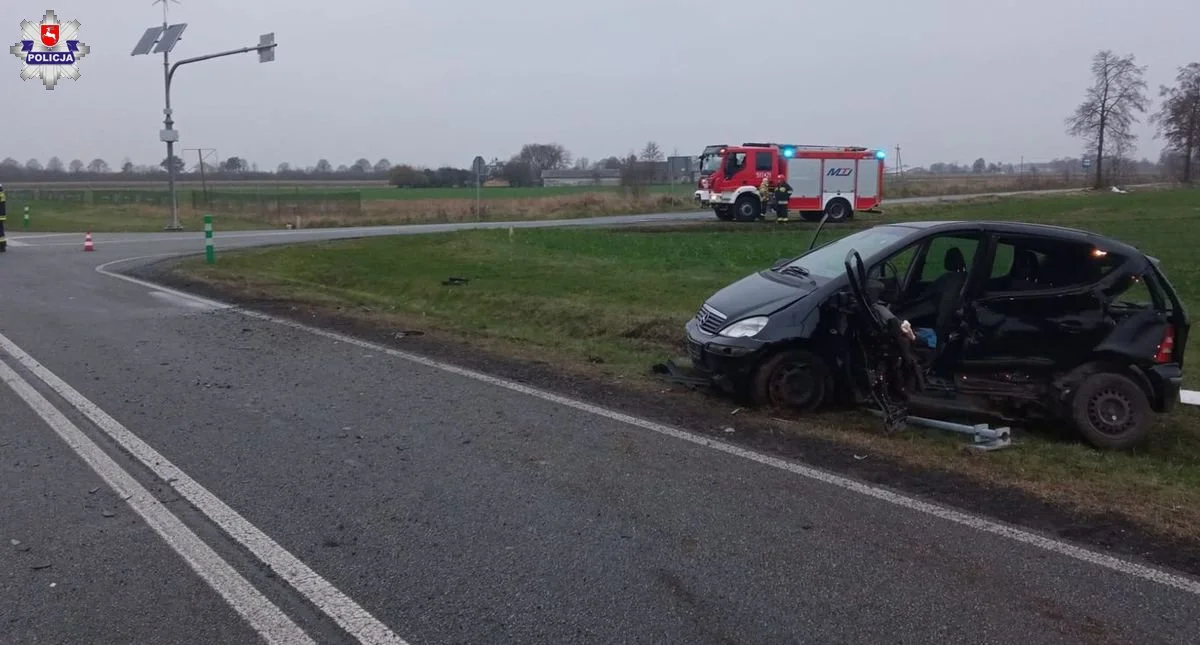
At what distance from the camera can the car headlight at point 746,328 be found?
7.98 meters

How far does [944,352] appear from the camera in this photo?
308 inches

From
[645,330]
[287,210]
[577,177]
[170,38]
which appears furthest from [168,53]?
[577,177]

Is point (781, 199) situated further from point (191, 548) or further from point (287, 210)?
point (191, 548)

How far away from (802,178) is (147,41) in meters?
22.0

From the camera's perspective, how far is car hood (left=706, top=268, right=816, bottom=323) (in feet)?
26.6

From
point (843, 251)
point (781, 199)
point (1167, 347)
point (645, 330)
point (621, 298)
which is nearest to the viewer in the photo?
point (1167, 347)

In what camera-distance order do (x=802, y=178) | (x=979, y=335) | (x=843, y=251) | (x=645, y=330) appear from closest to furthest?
(x=979, y=335) → (x=843, y=251) → (x=645, y=330) → (x=802, y=178)

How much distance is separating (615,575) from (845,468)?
2.33 meters

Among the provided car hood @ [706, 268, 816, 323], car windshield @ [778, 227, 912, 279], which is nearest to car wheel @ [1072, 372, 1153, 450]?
car windshield @ [778, 227, 912, 279]

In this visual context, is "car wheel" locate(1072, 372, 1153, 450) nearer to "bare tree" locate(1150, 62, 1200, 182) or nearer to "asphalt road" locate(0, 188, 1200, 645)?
"asphalt road" locate(0, 188, 1200, 645)

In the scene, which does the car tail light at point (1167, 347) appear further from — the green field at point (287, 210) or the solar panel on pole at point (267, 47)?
the green field at point (287, 210)

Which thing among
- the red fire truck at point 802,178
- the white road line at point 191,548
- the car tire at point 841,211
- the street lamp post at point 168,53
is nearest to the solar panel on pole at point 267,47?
the street lamp post at point 168,53

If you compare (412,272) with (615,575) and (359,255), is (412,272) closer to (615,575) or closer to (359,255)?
(359,255)

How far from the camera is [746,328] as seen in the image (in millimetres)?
8031
